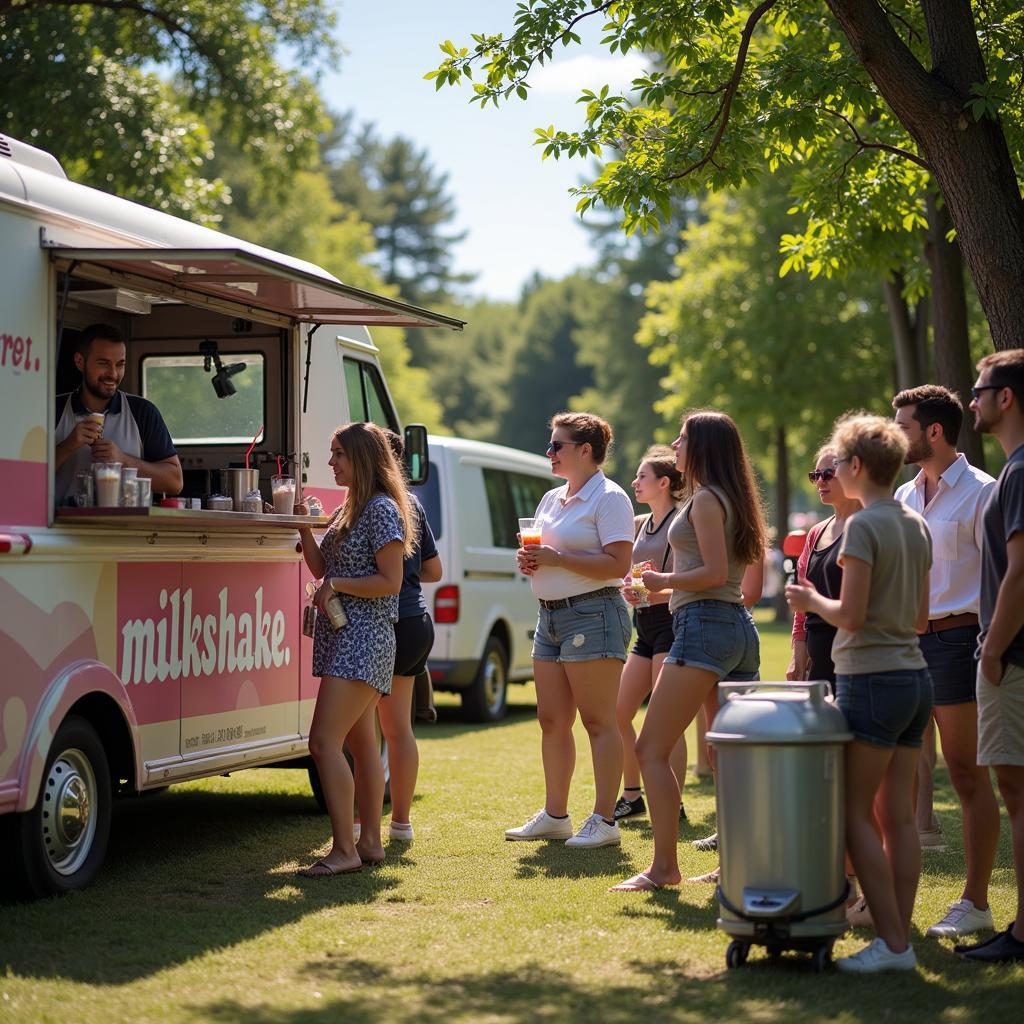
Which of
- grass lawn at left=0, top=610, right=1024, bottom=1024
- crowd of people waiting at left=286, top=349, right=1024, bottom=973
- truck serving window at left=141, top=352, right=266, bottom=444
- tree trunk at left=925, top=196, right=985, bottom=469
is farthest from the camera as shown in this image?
tree trunk at left=925, top=196, right=985, bottom=469

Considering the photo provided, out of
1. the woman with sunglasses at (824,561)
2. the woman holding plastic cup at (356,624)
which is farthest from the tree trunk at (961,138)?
the woman holding plastic cup at (356,624)

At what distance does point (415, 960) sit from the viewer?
5449 mm

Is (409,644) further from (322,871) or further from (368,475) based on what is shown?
(322,871)

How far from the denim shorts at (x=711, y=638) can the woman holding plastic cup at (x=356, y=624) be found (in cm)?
136

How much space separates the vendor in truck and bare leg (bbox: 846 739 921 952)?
3.44m

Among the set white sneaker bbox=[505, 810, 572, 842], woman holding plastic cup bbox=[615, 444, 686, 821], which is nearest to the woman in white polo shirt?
white sneaker bbox=[505, 810, 572, 842]

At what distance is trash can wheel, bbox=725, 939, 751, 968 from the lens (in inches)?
208

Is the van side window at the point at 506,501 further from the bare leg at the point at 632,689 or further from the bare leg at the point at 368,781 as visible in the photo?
the bare leg at the point at 368,781

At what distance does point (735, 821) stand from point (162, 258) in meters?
3.23

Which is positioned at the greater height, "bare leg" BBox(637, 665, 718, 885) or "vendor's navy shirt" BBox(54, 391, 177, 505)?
"vendor's navy shirt" BBox(54, 391, 177, 505)

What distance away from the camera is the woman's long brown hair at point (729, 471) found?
20.7 ft

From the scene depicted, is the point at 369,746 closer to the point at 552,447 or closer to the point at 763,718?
the point at 552,447

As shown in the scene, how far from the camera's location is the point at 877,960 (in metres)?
5.14

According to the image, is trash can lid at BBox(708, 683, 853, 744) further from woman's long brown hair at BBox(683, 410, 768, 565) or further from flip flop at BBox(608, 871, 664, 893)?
flip flop at BBox(608, 871, 664, 893)
